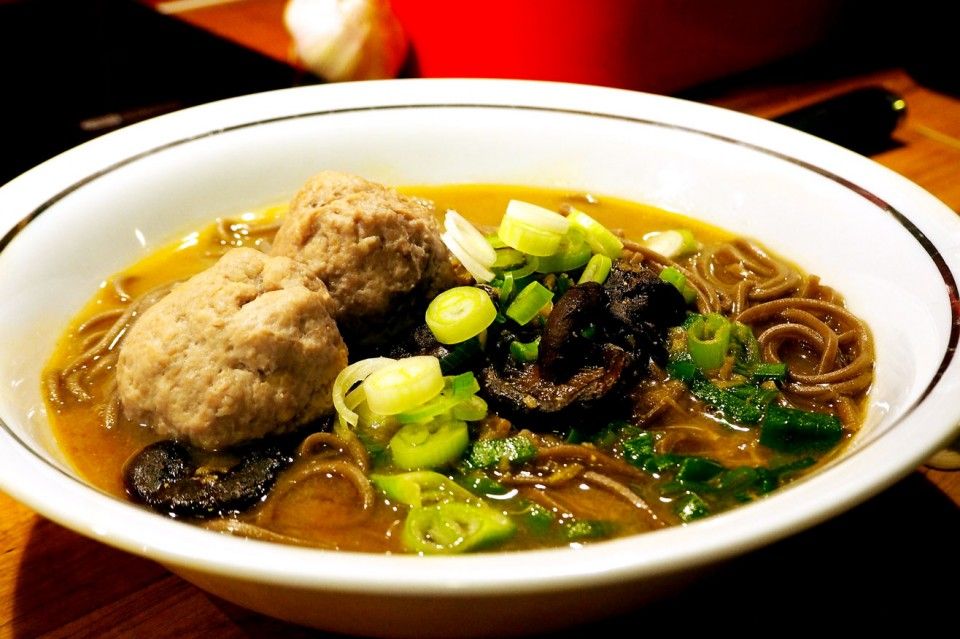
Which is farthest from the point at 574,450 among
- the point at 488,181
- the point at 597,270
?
the point at 488,181

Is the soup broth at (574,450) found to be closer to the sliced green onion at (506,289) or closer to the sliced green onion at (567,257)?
the sliced green onion at (567,257)


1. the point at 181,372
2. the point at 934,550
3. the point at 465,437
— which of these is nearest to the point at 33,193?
the point at 181,372

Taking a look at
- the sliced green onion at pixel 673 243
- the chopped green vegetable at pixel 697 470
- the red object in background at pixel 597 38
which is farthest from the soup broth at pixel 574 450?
the red object in background at pixel 597 38

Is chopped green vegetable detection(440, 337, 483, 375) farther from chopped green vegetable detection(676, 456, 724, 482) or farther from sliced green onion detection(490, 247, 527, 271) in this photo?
chopped green vegetable detection(676, 456, 724, 482)

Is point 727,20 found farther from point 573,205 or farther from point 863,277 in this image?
point 863,277

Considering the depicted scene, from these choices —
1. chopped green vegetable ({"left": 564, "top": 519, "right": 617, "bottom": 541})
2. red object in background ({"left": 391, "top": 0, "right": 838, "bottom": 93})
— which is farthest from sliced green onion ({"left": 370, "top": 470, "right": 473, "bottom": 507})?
red object in background ({"left": 391, "top": 0, "right": 838, "bottom": 93})

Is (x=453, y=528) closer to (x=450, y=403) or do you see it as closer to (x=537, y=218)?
(x=450, y=403)
